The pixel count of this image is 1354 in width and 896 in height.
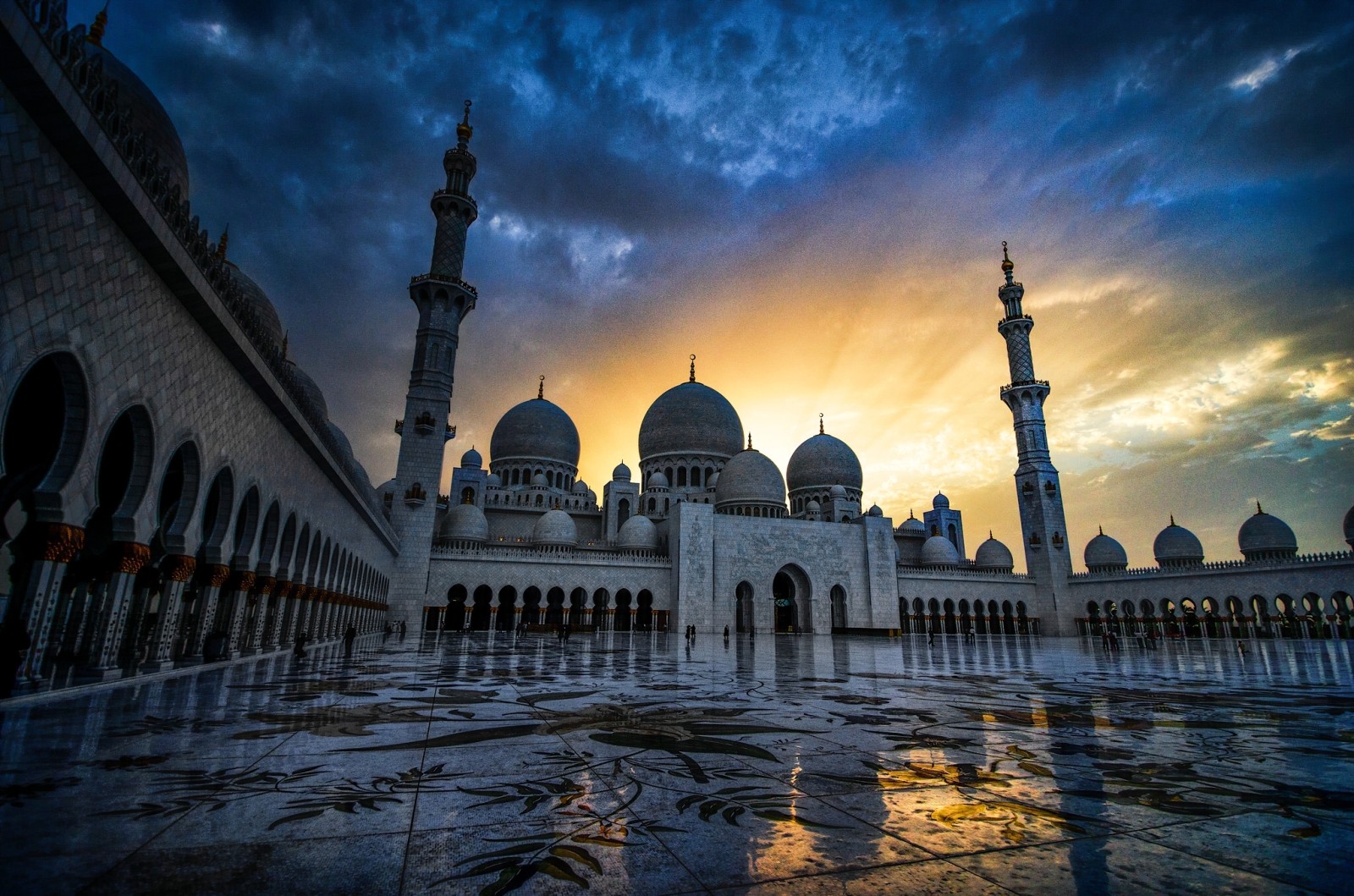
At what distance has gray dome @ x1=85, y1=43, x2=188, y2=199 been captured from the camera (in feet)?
29.8

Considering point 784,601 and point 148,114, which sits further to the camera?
point 784,601

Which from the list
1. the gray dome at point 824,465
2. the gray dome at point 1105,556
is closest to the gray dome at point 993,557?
the gray dome at point 1105,556

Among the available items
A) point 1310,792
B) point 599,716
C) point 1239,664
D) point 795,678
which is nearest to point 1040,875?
point 1310,792

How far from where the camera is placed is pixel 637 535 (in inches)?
1325

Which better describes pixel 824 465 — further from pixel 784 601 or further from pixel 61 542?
pixel 61 542

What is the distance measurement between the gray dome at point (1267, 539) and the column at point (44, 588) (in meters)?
44.6

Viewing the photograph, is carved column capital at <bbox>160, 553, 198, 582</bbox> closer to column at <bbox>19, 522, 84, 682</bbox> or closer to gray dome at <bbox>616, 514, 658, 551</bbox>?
column at <bbox>19, 522, 84, 682</bbox>

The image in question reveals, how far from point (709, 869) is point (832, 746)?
208cm

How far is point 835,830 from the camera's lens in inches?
93.3

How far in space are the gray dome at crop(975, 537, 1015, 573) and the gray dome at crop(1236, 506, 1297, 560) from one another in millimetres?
12150

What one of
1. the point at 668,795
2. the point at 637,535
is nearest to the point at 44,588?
the point at 668,795

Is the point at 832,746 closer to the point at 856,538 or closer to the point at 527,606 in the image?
the point at 527,606

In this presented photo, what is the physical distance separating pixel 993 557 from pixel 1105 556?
6.47m

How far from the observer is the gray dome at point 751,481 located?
34.5 meters
